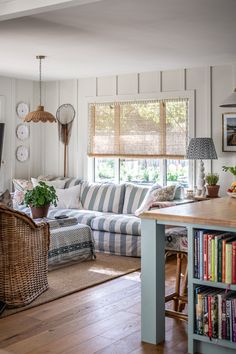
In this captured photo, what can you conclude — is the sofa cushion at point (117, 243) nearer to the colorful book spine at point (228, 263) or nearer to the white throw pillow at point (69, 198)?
the white throw pillow at point (69, 198)

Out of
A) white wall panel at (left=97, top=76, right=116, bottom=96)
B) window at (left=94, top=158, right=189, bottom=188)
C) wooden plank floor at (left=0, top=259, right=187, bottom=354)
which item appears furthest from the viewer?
white wall panel at (left=97, top=76, right=116, bottom=96)

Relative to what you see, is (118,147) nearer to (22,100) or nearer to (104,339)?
(22,100)

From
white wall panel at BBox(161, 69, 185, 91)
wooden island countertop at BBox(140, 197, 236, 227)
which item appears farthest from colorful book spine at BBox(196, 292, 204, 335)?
white wall panel at BBox(161, 69, 185, 91)

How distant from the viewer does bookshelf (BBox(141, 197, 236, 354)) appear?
3.29 metres

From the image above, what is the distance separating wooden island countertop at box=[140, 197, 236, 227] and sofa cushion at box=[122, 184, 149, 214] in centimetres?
327

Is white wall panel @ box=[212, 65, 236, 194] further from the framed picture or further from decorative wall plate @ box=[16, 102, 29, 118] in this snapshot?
decorative wall plate @ box=[16, 102, 29, 118]

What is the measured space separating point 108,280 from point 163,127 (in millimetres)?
2877

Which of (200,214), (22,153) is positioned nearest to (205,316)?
(200,214)

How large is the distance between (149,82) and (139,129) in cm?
71

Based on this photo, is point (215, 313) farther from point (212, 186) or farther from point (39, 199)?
point (212, 186)

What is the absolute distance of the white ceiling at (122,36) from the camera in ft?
13.8

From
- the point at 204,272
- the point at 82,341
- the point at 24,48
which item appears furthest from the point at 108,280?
the point at 24,48

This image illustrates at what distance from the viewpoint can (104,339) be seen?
3.66 metres

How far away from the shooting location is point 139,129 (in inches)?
302
